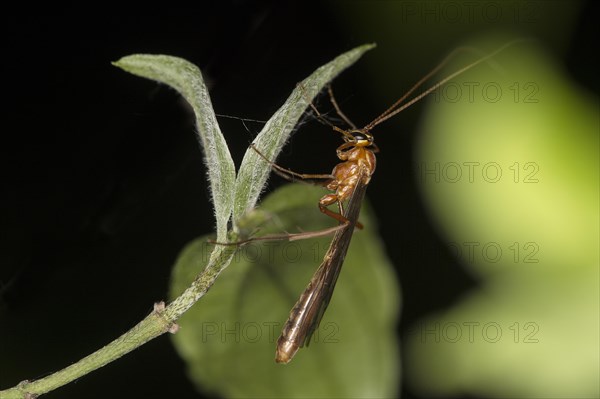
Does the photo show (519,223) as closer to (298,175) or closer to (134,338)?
(298,175)

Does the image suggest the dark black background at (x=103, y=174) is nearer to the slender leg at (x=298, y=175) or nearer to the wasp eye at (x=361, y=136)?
the slender leg at (x=298, y=175)

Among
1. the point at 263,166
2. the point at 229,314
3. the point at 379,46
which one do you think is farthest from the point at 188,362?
the point at 379,46

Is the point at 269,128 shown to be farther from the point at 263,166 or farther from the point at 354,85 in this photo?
the point at 354,85

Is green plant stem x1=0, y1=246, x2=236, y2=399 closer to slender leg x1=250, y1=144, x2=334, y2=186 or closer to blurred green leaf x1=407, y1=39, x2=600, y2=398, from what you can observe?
slender leg x1=250, y1=144, x2=334, y2=186

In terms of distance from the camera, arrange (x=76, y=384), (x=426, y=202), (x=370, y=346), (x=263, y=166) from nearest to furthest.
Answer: (x=263, y=166), (x=76, y=384), (x=370, y=346), (x=426, y=202)

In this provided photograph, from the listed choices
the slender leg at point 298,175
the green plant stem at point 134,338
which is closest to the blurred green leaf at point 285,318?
the slender leg at point 298,175
